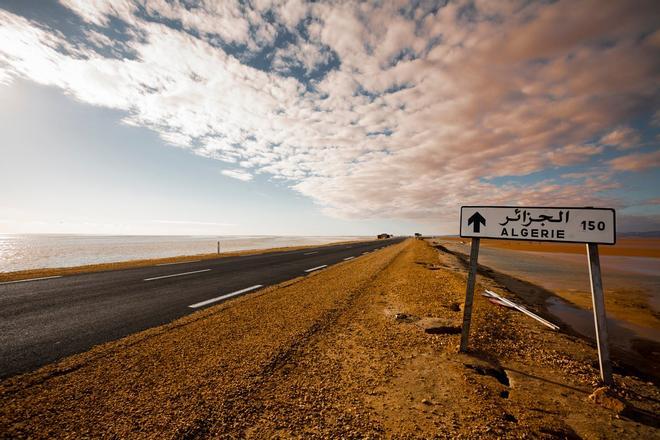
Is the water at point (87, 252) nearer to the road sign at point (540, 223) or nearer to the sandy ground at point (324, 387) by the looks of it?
the sandy ground at point (324, 387)


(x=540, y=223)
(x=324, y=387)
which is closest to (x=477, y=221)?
(x=540, y=223)

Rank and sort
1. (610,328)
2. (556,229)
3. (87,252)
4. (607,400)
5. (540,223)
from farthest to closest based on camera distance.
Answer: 1. (87,252)
2. (610,328)
3. (540,223)
4. (556,229)
5. (607,400)

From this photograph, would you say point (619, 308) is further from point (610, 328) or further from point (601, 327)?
point (601, 327)

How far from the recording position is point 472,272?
13.8ft

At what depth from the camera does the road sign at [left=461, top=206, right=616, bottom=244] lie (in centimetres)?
348

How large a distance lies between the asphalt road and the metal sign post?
636 centimetres

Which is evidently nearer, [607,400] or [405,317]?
[607,400]

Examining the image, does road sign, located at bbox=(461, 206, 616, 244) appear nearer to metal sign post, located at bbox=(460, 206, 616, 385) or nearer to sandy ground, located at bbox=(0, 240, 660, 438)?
metal sign post, located at bbox=(460, 206, 616, 385)

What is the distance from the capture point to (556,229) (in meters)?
3.71

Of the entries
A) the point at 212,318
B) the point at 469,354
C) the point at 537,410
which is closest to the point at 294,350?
the point at 212,318

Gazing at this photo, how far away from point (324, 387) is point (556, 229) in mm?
3893

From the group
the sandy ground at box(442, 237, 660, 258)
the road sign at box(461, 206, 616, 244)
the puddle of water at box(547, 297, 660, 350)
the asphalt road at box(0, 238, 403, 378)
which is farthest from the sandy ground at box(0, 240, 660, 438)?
the sandy ground at box(442, 237, 660, 258)

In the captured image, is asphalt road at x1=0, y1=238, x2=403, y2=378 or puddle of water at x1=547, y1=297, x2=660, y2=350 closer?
asphalt road at x1=0, y1=238, x2=403, y2=378

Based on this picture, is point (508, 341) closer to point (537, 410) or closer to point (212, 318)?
point (537, 410)
